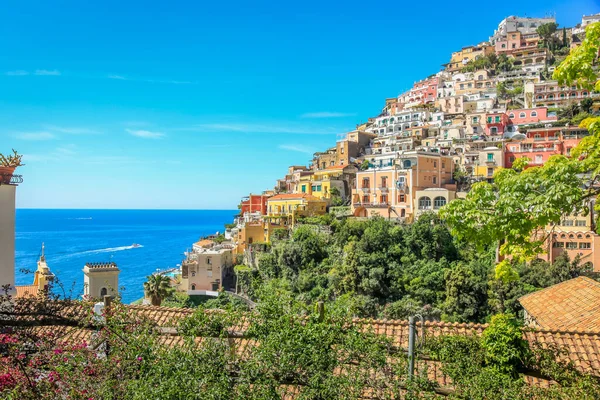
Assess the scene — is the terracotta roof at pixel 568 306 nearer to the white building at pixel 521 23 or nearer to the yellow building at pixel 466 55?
the yellow building at pixel 466 55

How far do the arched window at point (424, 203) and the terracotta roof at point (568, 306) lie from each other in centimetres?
2630

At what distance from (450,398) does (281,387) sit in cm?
191

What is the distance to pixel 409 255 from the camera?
31.8 m

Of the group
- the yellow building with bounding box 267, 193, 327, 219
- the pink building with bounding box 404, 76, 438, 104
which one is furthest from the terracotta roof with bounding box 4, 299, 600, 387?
the pink building with bounding box 404, 76, 438, 104

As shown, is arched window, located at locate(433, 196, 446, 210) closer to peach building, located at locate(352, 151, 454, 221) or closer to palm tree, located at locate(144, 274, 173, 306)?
peach building, located at locate(352, 151, 454, 221)

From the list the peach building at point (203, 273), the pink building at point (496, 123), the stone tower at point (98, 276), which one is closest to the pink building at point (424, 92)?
the pink building at point (496, 123)

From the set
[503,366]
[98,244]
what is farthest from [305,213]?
[98,244]

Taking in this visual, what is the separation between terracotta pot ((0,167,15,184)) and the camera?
8.19m

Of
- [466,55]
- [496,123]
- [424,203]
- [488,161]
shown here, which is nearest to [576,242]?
[424,203]

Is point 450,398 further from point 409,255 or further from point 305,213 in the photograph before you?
point 305,213

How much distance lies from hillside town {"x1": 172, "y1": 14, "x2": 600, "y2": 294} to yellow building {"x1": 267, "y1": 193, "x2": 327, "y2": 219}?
120 mm

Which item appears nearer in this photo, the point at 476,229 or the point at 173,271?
the point at 476,229

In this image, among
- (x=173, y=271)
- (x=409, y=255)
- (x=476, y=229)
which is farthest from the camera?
(x=173, y=271)

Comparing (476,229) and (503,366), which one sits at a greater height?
(476,229)
